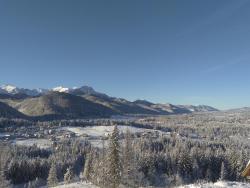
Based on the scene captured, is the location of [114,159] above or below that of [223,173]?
above

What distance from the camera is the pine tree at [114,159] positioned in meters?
61.4

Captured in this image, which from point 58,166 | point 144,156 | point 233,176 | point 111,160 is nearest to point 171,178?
point 144,156

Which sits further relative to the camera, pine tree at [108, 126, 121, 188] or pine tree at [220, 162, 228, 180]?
pine tree at [220, 162, 228, 180]

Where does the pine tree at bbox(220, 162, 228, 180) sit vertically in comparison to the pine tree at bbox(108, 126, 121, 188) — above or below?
below

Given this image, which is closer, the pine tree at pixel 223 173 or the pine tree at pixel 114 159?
the pine tree at pixel 114 159

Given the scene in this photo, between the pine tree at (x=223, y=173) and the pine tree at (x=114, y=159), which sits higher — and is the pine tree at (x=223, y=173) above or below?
below

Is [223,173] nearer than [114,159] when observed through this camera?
No

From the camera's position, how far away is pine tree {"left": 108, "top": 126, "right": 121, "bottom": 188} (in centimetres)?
6144

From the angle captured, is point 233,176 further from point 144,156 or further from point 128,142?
point 128,142

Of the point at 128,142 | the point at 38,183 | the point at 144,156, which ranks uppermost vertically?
the point at 128,142

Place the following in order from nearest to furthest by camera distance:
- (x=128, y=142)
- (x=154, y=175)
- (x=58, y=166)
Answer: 1. (x=128, y=142)
2. (x=154, y=175)
3. (x=58, y=166)

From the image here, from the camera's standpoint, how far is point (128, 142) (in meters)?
99.3

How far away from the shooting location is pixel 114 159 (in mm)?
61812

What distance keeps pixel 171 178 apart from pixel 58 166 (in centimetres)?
6637
